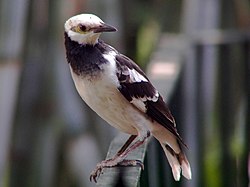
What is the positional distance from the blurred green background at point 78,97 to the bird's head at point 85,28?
46.5 inches

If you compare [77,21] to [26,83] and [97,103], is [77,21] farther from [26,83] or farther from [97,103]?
[26,83]

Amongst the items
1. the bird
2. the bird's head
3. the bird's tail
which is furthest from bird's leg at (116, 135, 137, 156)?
the bird's head

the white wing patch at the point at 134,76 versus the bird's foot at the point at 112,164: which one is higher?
the white wing patch at the point at 134,76

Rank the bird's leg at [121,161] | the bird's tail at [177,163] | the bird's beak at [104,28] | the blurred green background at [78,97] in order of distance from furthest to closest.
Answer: the blurred green background at [78,97]
the bird's tail at [177,163]
the bird's leg at [121,161]
the bird's beak at [104,28]

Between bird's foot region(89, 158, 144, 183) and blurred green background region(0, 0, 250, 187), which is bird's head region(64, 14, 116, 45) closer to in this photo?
bird's foot region(89, 158, 144, 183)

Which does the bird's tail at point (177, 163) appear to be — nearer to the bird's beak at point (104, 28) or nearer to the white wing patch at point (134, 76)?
the white wing patch at point (134, 76)

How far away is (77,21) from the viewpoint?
2674mm

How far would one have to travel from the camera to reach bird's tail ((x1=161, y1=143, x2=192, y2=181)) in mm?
2916

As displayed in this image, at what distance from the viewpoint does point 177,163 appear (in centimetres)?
293

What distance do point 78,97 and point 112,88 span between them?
188 cm

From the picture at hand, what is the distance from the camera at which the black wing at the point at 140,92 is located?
2729 mm

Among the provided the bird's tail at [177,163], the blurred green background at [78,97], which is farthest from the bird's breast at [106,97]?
the blurred green background at [78,97]

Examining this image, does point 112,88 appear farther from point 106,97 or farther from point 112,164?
point 112,164

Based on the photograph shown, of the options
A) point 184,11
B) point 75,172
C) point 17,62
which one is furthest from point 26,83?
point 184,11
